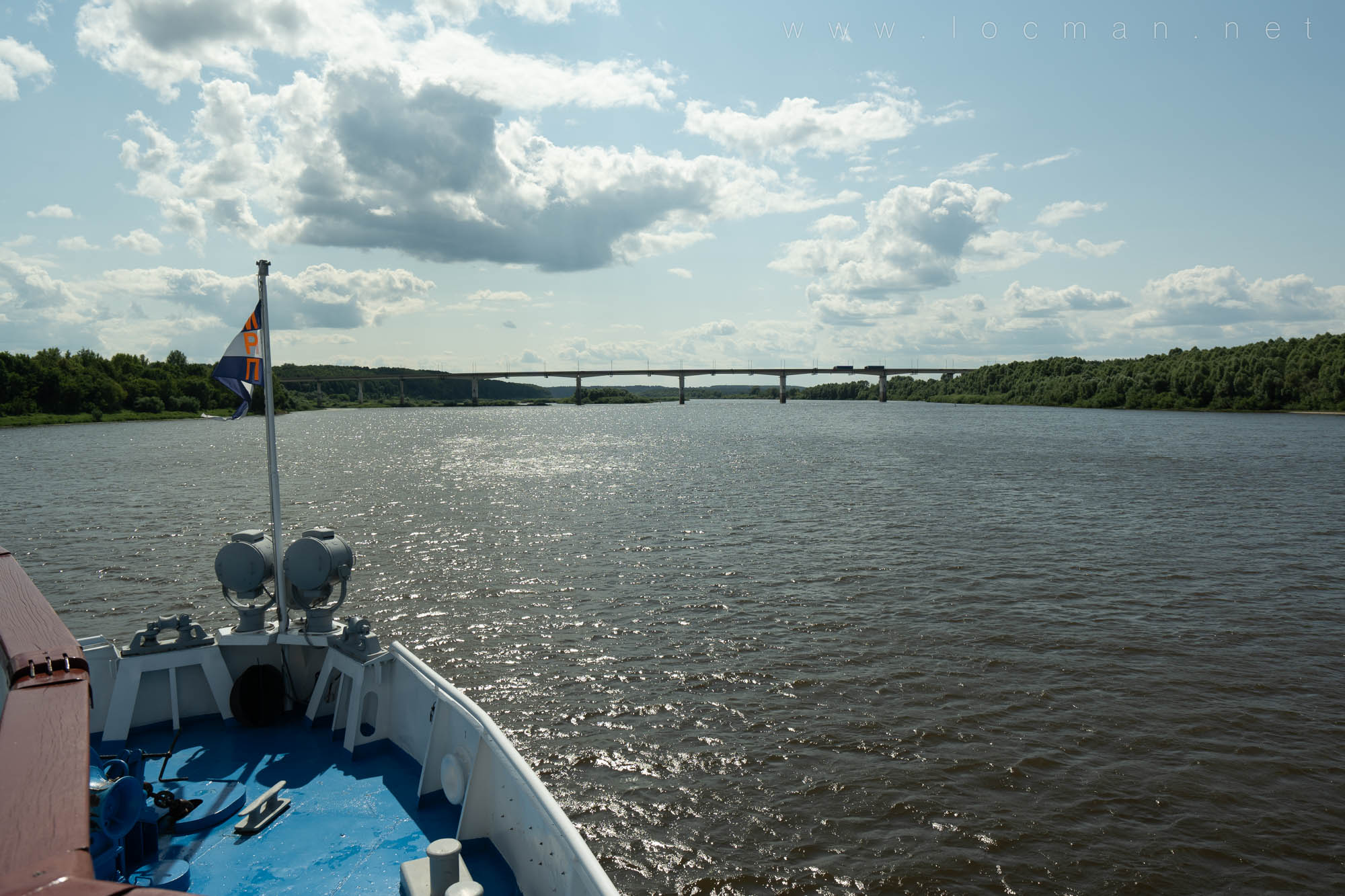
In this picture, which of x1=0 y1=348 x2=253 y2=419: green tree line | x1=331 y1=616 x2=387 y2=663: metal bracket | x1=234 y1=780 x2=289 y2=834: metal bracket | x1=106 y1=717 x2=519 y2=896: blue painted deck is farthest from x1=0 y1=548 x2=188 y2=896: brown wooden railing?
x1=0 y1=348 x2=253 y2=419: green tree line

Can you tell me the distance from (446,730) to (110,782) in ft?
10.8

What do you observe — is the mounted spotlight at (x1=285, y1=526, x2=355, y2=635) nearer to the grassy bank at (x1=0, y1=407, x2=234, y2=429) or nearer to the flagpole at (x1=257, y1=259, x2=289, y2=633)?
the flagpole at (x1=257, y1=259, x2=289, y2=633)

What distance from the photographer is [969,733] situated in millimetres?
14172

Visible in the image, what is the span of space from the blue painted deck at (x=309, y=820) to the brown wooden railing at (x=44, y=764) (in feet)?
13.1

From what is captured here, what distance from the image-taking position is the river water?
11195 mm

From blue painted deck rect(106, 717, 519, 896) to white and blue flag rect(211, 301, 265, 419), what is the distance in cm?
455

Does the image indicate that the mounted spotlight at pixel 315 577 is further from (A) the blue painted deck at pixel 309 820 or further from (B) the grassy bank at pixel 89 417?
(B) the grassy bank at pixel 89 417

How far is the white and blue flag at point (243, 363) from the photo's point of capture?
10.8 meters

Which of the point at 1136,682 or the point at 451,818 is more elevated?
the point at 451,818

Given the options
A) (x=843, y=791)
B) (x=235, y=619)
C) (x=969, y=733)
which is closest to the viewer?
(x=843, y=791)

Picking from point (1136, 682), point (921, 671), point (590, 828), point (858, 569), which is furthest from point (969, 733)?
point (858, 569)

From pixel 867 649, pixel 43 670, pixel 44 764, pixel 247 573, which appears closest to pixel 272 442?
pixel 247 573

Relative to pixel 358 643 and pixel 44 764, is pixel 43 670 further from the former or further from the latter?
pixel 358 643

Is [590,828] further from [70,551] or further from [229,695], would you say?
[70,551]
